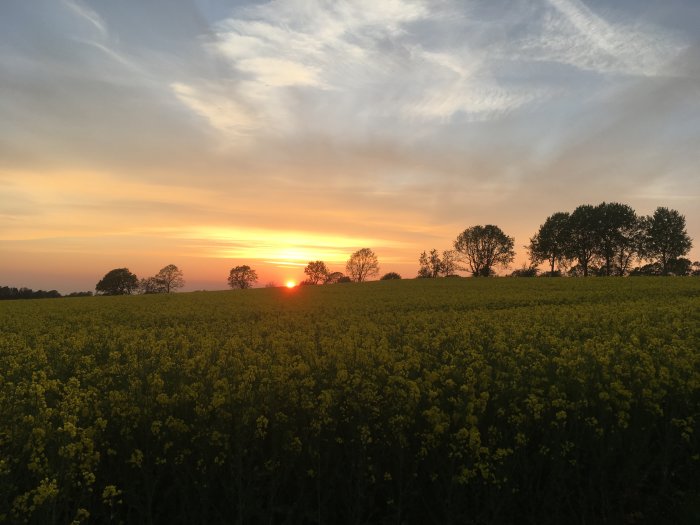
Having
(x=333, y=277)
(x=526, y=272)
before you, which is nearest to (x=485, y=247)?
(x=526, y=272)

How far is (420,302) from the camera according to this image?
32.0 metres

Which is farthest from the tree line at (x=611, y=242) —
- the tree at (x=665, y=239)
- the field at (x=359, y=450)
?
the field at (x=359, y=450)

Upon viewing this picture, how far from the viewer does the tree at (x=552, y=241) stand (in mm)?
87625

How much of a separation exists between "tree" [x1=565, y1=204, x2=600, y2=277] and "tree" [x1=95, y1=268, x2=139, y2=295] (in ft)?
347

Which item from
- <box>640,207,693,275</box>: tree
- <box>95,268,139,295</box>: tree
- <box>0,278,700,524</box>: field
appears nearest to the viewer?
<box>0,278,700,524</box>: field

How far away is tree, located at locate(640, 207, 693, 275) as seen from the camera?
8244 cm

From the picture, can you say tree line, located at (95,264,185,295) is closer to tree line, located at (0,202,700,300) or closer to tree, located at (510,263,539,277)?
tree line, located at (0,202,700,300)

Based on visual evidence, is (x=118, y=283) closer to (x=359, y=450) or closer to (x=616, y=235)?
(x=616, y=235)

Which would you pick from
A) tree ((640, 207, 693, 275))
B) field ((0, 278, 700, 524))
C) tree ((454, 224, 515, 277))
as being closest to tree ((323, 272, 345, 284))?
tree ((454, 224, 515, 277))

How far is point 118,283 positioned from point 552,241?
10552 centimetres

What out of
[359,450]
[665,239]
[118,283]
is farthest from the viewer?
[118,283]

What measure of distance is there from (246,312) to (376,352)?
729 inches

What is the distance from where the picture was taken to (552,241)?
88875 mm

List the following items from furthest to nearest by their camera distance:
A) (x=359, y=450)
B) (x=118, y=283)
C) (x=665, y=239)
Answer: (x=118, y=283), (x=665, y=239), (x=359, y=450)
